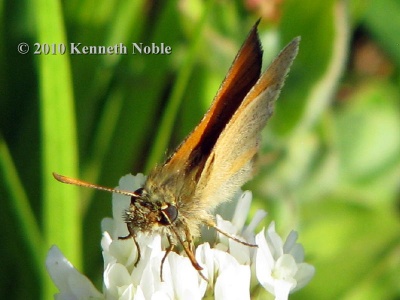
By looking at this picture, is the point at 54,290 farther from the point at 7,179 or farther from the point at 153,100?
the point at 153,100

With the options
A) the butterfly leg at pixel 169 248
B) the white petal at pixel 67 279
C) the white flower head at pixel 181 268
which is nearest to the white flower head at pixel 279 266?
the white flower head at pixel 181 268

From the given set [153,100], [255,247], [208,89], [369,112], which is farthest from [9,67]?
[369,112]

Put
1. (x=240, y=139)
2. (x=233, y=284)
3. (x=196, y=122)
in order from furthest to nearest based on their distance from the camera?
(x=196, y=122), (x=240, y=139), (x=233, y=284)

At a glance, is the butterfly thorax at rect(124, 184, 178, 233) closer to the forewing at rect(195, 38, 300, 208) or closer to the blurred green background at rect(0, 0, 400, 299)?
the forewing at rect(195, 38, 300, 208)

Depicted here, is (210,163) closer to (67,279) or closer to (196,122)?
(67,279)

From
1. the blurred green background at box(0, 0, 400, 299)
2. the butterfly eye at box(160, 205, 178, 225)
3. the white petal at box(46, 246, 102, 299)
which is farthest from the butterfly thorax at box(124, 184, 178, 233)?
the blurred green background at box(0, 0, 400, 299)

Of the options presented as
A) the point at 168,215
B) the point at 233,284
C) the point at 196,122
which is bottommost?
the point at 233,284

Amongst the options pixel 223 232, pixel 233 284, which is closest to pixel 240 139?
pixel 223 232
